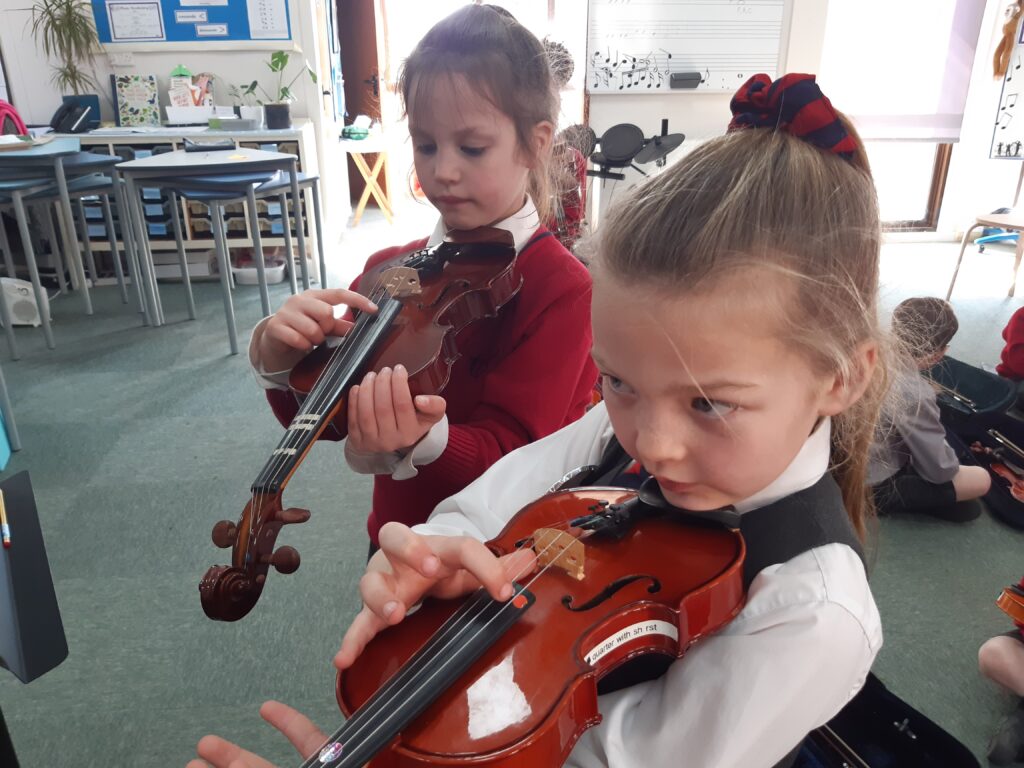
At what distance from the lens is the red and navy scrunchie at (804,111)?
2.05ft

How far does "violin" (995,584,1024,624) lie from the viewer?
1.45m

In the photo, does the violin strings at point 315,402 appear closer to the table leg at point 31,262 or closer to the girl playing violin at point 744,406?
the girl playing violin at point 744,406

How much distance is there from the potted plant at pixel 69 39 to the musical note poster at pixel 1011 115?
5.51 m

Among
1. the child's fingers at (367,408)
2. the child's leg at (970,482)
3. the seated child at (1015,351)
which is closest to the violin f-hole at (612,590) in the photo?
the child's fingers at (367,408)

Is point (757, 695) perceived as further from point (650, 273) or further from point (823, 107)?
point (823, 107)

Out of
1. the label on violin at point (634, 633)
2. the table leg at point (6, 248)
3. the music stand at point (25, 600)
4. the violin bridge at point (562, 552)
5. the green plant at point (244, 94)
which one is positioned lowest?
the table leg at point (6, 248)

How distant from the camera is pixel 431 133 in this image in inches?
39.1

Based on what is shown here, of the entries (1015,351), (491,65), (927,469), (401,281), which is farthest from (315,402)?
(1015,351)

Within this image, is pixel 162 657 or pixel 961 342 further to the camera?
pixel 961 342

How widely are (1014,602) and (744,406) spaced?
1263 mm

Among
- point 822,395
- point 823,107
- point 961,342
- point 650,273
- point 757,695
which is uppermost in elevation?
point 823,107

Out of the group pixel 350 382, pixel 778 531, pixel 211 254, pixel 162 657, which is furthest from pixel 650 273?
pixel 211 254

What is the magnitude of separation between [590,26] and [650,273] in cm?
474

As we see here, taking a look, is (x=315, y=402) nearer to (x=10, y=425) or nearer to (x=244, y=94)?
(x=10, y=425)
